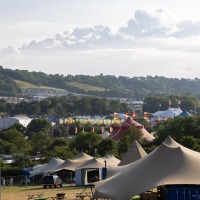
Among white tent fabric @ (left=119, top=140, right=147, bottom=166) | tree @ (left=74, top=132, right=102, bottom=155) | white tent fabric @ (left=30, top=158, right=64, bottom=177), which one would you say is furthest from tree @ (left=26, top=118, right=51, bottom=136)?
white tent fabric @ (left=119, top=140, right=147, bottom=166)

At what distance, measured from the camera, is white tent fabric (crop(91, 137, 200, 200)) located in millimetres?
20281

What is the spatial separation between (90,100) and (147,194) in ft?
536

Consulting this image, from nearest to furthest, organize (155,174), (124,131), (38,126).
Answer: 1. (155,174)
2. (124,131)
3. (38,126)

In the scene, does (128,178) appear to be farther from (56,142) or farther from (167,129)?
(56,142)

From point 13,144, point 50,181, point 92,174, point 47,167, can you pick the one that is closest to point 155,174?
point 92,174

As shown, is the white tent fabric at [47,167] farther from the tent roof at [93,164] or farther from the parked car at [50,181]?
the tent roof at [93,164]

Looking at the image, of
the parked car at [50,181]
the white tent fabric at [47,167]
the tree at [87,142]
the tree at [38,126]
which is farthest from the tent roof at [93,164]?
the tree at [38,126]

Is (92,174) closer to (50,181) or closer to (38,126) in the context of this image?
(50,181)

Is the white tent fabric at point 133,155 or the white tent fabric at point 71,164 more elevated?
the white tent fabric at point 133,155

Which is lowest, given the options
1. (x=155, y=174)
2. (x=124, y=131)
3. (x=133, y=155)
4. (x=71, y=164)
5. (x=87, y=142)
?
(x=87, y=142)

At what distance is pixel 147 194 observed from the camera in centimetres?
2348

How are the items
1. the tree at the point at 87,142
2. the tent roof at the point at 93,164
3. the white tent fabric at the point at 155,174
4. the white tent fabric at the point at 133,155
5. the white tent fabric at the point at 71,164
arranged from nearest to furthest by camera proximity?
the white tent fabric at the point at 155,174
the white tent fabric at the point at 133,155
the tent roof at the point at 93,164
the white tent fabric at the point at 71,164
the tree at the point at 87,142

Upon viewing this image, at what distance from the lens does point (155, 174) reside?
68.6 ft

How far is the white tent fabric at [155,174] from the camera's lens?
798 inches
